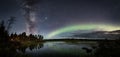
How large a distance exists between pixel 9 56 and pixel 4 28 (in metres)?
76.4

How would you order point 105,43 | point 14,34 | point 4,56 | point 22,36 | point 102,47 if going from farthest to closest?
point 22,36 → point 14,34 → point 105,43 → point 102,47 → point 4,56

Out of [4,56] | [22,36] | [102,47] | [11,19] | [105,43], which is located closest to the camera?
[4,56]

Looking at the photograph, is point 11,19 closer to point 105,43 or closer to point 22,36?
point 105,43

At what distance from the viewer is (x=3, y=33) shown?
10375 centimetres

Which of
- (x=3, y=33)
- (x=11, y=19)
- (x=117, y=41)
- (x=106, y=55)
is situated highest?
(x=11, y=19)

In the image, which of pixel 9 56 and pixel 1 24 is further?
pixel 1 24

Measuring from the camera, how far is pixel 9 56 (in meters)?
34.7

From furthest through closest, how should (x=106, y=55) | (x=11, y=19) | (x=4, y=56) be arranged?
(x=11, y=19), (x=106, y=55), (x=4, y=56)

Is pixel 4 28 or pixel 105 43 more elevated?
pixel 4 28

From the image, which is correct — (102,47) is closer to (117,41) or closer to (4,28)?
(117,41)

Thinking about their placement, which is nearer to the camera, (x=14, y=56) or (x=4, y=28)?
(x=14, y=56)

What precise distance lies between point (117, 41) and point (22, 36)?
503 ft

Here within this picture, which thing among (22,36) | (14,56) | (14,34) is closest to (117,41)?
(14,56)

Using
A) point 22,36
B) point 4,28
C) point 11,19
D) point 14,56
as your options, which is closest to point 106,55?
point 14,56
